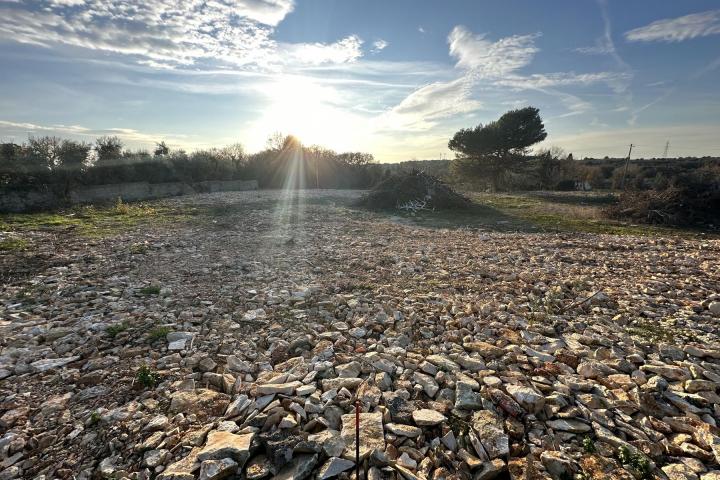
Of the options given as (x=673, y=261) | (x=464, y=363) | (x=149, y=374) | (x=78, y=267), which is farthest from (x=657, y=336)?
(x=78, y=267)

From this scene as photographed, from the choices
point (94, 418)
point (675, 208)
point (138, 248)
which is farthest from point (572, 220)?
point (94, 418)

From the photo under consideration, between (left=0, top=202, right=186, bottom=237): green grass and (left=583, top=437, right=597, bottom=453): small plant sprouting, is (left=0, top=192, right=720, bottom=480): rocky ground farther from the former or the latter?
(left=0, top=202, right=186, bottom=237): green grass

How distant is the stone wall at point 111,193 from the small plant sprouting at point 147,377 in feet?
52.4

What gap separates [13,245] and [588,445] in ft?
39.2

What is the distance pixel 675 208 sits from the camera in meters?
12.5

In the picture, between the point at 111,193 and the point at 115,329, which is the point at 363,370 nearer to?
the point at 115,329

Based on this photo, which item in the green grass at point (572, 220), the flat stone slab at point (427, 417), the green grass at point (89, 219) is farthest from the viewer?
the green grass at point (572, 220)

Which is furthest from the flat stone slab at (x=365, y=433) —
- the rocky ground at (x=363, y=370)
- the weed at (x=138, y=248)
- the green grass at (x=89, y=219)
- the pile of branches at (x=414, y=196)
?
the pile of branches at (x=414, y=196)

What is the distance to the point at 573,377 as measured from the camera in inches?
130

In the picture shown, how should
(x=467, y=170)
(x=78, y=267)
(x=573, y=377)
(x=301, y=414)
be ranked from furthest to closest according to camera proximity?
(x=467, y=170)
(x=78, y=267)
(x=573, y=377)
(x=301, y=414)

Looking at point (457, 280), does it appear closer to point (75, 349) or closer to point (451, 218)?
point (75, 349)

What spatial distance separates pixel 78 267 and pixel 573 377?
887 centimetres

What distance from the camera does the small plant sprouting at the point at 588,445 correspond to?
8.13ft

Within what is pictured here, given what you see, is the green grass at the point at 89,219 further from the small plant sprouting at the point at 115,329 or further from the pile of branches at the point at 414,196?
the pile of branches at the point at 414,196
